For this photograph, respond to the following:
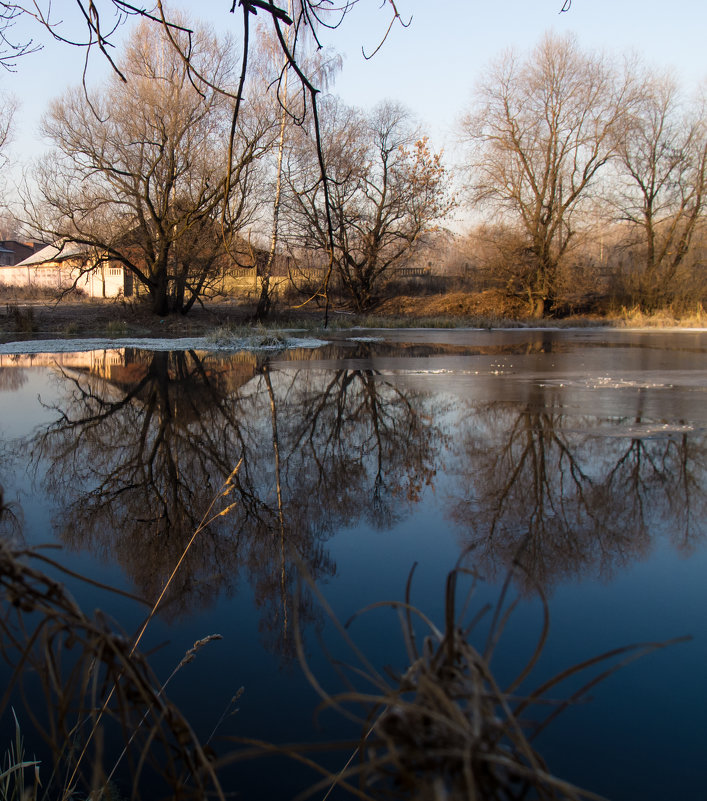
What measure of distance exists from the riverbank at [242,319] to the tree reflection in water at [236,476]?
37.4 feet

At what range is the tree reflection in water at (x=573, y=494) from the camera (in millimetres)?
3607

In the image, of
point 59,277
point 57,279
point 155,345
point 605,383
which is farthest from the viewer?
point 57,279

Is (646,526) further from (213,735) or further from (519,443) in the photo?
(213,735)

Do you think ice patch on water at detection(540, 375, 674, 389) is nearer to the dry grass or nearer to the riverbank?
the riverbank

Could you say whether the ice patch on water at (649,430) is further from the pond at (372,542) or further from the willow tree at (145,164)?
the willow tree at (145,164)

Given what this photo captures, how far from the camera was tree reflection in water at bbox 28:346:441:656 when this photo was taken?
136 inches

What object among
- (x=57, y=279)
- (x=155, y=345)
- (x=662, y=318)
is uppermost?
(x=57, y=279)

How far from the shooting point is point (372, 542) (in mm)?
3857

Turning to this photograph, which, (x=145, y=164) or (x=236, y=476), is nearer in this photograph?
(x=236, y=476)

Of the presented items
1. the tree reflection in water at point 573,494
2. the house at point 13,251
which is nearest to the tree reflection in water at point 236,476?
the tree reflection in water at point 573,494

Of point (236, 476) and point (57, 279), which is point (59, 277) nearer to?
point (57, 279)

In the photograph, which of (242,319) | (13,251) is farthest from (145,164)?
(13,251)

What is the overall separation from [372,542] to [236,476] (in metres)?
1.68

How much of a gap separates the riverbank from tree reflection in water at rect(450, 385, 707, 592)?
13.6 m
